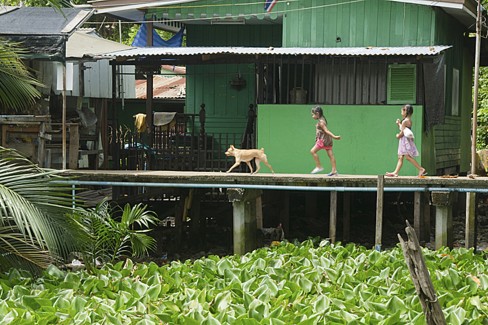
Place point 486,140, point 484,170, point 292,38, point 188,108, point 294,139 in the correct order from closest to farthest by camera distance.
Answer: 1. point 294,139
2. point 292,38
3. point 188,108
4. point 484,170
5. point 486,140

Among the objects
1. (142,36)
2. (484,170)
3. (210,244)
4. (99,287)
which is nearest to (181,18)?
(142,36)

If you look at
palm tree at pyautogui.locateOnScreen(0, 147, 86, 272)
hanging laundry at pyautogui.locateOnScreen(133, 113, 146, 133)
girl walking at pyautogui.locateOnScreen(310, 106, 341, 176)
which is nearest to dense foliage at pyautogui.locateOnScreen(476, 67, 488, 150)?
hanging laundry at pyautogui.locateOnScreen(133, 113, 146, 133)

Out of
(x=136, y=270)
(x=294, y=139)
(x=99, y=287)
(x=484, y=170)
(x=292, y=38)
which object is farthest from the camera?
(x=484, y=170)

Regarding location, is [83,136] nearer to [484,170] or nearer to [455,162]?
[455,162]

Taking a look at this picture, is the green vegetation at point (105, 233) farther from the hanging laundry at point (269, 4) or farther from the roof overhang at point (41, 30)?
the hanging laundry at point (269, 4)

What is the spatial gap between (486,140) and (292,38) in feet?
40.8

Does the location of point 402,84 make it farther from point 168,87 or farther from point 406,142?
point 168,87

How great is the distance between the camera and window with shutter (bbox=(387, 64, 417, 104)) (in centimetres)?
1451

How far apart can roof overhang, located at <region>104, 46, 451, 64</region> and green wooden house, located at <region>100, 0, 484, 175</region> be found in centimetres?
2

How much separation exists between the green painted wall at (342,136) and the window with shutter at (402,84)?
195mm

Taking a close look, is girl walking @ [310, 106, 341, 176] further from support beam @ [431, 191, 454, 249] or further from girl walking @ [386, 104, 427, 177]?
support beam @ [431, 191, 454, 249]

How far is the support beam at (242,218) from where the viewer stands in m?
13.2

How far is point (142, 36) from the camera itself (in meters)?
17.7

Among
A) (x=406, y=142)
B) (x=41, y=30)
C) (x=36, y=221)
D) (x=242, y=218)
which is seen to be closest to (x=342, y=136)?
(x=406, y=142)
